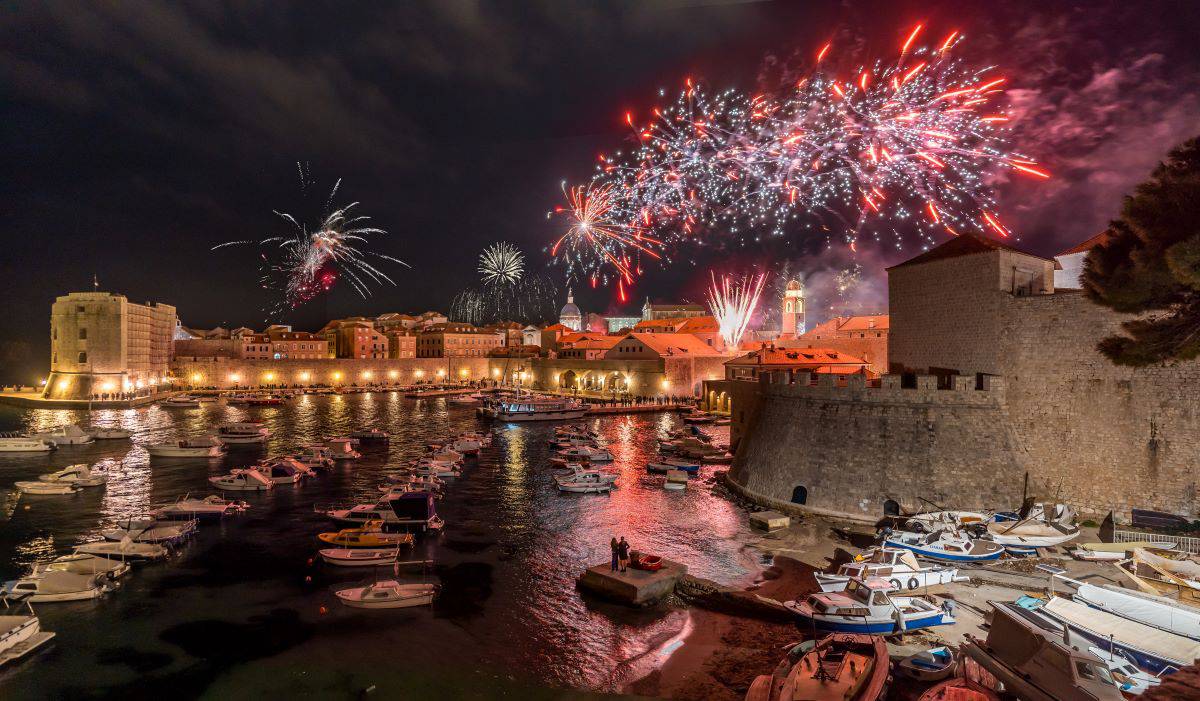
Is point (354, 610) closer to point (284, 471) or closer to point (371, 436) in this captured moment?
point (284, 471)

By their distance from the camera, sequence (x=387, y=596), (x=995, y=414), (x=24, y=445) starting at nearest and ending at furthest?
(x=387, y=596)
(x=995, y=414)
(x=24, y=445)

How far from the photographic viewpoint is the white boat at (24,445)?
3434 cm

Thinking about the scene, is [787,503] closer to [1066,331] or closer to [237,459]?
[1066,331]

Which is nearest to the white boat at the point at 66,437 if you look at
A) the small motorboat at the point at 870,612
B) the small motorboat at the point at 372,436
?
the small motorboat at the point at 372,436

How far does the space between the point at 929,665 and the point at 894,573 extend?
10.3 feet

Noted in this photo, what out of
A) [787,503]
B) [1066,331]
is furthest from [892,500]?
[1066,331]

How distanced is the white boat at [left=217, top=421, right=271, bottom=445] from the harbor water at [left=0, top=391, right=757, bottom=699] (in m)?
7.59

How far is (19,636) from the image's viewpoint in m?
12.3

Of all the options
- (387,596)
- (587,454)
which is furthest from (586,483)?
(387,596)

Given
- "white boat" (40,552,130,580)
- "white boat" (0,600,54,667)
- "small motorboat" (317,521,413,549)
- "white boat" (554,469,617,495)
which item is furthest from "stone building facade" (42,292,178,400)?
"white boat" (0,600,54,667)

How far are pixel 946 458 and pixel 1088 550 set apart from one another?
12.4ft

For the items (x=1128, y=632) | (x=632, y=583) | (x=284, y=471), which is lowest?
(x=632, y=583)

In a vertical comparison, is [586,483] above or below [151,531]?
above

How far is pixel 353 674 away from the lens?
1144 cm
